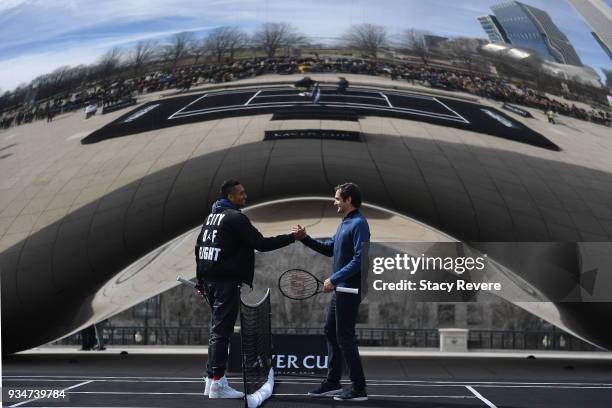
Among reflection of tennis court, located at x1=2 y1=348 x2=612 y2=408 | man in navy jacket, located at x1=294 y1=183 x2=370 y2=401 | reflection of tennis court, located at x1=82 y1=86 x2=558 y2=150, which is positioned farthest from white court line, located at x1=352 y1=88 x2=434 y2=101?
man in navy jacket, located at x1=294 y1=183 x2=370 y2=401

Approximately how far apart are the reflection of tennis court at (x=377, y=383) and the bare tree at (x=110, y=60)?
326 centimetres

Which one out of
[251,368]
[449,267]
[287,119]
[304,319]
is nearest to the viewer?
[251,368]

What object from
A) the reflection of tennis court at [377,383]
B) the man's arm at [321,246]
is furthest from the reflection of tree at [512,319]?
the man's arm at [321,246]

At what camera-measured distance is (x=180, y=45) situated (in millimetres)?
10328

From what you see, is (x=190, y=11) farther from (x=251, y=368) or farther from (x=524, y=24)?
(x=251, y=368)

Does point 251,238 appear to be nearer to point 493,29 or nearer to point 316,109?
point 316,109

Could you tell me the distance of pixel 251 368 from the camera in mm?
6969

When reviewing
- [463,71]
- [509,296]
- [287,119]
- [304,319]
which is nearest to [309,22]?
[287,119]

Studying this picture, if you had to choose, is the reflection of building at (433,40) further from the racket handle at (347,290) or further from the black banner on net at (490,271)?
the racket handle at (347,290)

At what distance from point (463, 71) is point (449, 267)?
7.38 ft

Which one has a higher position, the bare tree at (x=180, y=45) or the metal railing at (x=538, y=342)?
the bare tree at (x=180, y=45)

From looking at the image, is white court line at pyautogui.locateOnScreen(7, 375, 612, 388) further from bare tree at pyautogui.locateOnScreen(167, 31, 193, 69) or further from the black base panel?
bare tree at pyautogui.locateOnScreen(167, 31, 193, 69)

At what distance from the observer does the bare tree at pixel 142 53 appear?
10.4 m

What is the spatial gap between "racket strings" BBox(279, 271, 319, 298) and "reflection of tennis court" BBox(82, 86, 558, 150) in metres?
2.38
